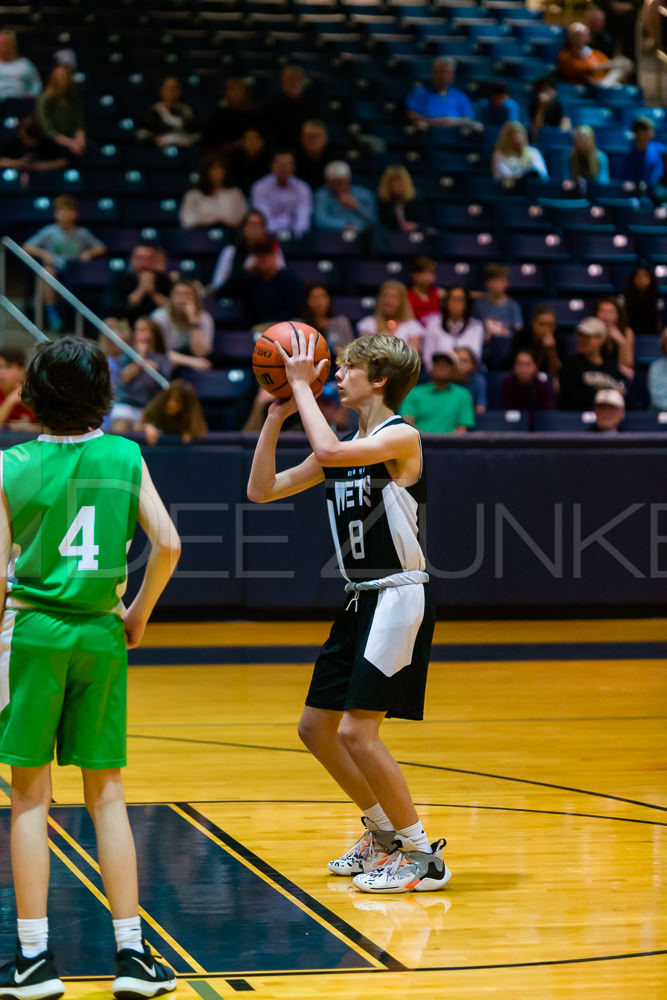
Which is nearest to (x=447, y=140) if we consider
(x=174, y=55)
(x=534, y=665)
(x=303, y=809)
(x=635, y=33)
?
(x=174, y=55)

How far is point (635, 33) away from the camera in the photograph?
18875 mm

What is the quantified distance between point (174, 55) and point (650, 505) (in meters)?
7.88

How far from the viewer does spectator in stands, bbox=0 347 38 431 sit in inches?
413

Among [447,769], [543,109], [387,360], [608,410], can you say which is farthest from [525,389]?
[387,360]

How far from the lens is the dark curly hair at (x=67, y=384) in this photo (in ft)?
11.9

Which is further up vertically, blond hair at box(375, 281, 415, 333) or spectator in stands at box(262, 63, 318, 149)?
spectator in stands at box(262, 63, 318, 149)

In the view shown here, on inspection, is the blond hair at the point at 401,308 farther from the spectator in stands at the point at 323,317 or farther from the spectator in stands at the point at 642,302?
the spectator in stands at the point at 642,302

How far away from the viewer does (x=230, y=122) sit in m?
14.2

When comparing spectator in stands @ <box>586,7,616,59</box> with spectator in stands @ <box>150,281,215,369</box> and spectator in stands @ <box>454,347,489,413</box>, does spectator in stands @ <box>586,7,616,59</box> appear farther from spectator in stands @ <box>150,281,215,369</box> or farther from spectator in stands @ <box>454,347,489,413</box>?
spectator in stands @ <box>150,281,215,369</box>

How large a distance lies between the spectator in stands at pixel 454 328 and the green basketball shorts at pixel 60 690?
873 centimetres

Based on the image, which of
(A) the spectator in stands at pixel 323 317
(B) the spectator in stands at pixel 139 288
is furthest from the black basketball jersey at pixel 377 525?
(B) the spectator in stands at pixel 139 288

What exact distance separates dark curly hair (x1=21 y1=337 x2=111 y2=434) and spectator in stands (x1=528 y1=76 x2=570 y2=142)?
13.9 meters

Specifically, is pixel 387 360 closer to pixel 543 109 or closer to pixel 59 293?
pixel 59 293

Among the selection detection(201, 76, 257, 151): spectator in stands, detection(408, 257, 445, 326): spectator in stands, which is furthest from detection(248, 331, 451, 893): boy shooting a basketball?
detection(201, 76, 257, 151): spectator in stands
